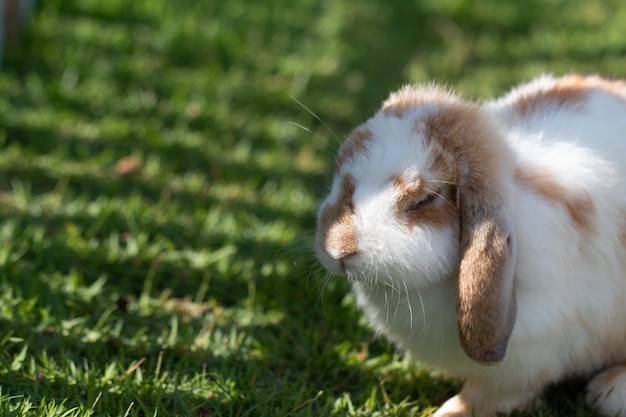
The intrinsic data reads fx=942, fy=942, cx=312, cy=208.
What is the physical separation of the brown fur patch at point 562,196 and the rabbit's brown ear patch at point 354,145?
0.44 m

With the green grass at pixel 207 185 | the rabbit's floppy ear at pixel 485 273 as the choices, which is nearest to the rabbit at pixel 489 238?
the rabbit's floppy ear at pixel 485 273

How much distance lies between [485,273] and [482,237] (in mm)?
94

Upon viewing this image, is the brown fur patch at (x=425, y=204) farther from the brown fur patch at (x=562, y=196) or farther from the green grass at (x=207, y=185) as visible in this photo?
the green grass at (x=207, y=185)

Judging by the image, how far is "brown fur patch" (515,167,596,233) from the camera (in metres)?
2.64

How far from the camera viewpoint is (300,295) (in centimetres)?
348

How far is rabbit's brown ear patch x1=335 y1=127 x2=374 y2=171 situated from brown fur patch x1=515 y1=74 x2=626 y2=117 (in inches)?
23.2

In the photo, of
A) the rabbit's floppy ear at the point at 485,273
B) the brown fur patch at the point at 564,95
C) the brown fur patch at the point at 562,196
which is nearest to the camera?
the rabbit's floppy ear at the point at 485,273

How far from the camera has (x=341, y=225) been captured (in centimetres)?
254

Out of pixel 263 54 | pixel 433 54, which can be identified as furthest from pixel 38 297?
pixel 433 54

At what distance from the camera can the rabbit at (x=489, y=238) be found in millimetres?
2496

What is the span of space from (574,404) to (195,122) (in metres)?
2.32

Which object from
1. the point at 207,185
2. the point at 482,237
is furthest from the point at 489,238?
the point at 207,185

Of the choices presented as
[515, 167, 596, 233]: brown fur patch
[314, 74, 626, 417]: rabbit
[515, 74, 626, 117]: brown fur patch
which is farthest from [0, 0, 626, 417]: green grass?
[515, 74, 626, 117]: brown fur patch

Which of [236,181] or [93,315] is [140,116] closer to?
[236,181]
